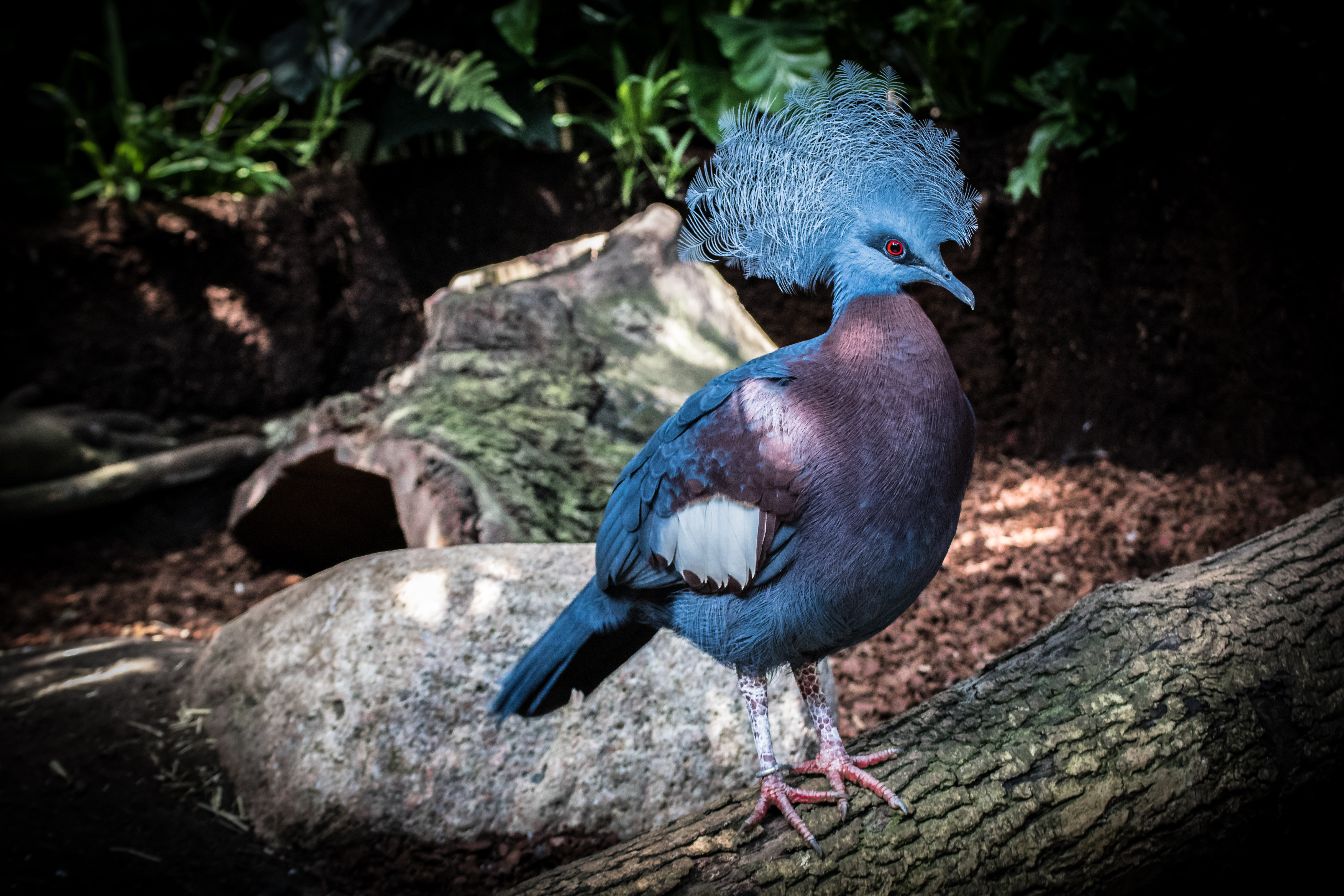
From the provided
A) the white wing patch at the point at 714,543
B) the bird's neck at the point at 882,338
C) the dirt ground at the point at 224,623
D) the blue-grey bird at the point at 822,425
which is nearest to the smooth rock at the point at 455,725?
the dirt ground at the point at 224,623

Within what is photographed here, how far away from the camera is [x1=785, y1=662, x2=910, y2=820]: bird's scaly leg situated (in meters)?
1.38

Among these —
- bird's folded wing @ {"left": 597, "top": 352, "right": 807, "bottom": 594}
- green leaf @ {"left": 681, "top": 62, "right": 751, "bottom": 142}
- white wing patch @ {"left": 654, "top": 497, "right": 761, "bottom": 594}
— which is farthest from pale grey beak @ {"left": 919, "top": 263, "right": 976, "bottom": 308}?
green leaf @ {"left": 681, "top": 62, "right": 751, "bottom": 142}

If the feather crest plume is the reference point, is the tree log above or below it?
below

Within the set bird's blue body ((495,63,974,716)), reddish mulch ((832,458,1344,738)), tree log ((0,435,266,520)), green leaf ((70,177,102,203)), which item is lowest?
tree log ((0,435,266,520))

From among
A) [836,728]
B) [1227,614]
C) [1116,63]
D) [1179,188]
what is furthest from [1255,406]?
[836,728]

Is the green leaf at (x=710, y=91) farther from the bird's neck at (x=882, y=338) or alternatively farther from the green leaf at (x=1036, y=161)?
the bird's neck at (x=882, y=338)

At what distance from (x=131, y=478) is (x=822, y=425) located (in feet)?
14.0

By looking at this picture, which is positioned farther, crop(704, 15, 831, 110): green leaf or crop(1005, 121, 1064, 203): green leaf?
crop(704, 15, 831, 110): green leaf

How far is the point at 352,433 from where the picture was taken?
2.96m

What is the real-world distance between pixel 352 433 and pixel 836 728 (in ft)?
6.99

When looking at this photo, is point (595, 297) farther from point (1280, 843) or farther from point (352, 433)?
point (1280, 843)

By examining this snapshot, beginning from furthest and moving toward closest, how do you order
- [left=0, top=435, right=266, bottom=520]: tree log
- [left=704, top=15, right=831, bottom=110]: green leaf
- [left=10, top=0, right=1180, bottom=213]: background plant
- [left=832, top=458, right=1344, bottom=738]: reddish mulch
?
[left=0, top=435, right=266, bottom=520]: tree log, [left=704, top=15, right=831, bottom=110]: green leaf, [left=10, top=0, right=1180, bottom=213]: background plant, [left=832, top=458, right=1344, bottom=738]: reddish mulch

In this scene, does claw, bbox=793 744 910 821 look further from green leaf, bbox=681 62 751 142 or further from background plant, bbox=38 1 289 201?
background plant, bbox=38 1 289 201

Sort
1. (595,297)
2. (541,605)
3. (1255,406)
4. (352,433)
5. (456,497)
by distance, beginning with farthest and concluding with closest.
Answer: (595,297), (1255,406), (352,433), (456,497), (541,605)
